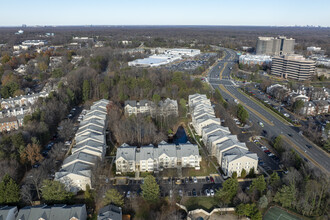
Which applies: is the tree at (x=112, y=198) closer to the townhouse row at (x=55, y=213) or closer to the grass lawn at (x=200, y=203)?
the townhouse row at (x=55, y=213)

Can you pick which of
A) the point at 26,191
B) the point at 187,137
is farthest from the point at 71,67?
the point at 26,191

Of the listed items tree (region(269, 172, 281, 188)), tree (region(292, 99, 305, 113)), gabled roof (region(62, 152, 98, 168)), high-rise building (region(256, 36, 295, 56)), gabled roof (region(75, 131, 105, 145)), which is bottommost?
tree (region(269, 172, 281, 188))

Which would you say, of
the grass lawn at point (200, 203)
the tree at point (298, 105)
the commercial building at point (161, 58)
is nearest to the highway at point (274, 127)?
the tree at point (298, 105)

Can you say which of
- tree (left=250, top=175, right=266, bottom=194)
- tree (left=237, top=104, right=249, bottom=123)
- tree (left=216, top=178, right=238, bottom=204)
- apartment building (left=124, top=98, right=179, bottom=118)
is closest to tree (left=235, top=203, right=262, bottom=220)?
tree (left=216, top=178, right=238, bottom=204)

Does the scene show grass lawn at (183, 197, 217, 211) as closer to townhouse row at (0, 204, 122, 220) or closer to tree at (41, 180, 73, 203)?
townhouse row at (0, 204, 122, 220)

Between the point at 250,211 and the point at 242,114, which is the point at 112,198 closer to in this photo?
the point at 250,211

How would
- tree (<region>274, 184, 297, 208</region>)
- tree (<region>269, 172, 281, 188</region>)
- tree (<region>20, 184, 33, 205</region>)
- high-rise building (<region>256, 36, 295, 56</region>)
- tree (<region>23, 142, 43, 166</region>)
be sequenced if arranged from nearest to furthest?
tree (<region>274, 184, 297, 208</region>)
tree (<region>20, 184, 33, 205</region>)
tree (<region>269, 172, 281, 188</region>)
tree (<region>23, 142, 43, 166</region>)
high-rise building (<region>256, 36, 295, 56</region>)

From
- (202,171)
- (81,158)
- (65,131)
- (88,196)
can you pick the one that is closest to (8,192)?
(88,196)
